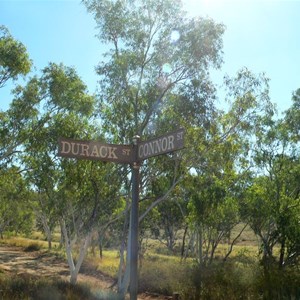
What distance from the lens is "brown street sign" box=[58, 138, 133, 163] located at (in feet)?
18.8

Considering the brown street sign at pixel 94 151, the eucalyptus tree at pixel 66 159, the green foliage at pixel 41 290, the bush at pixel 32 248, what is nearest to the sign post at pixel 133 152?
the brown street sign at pixel 94 151

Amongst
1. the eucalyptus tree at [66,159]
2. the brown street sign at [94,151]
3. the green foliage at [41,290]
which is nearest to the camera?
the brown street sign at [94,151]

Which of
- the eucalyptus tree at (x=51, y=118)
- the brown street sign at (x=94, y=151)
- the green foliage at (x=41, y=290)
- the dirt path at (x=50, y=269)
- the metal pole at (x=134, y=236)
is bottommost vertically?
the dirt path at (x=50, y=269)

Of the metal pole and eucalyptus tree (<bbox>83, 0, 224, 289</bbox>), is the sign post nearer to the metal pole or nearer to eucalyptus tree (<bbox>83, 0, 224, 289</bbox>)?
the metal pole

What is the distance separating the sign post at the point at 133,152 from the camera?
5492mm

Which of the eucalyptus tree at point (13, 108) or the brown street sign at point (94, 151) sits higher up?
the eucalyptus tree at point (13, 108)

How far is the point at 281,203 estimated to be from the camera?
18.1 m

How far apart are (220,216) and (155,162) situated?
7283mm

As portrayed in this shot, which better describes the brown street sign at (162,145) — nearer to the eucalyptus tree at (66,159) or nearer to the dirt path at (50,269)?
the eucalyptus tree at (66,159)

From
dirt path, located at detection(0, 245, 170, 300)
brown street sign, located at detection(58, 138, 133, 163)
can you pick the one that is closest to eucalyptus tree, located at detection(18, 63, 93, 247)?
dirt path, located at detection(0, 245, 170, 300)

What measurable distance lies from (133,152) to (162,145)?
0.54 meters

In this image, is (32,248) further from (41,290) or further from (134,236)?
(134,236)

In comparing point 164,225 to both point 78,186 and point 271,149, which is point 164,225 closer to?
point 271,149

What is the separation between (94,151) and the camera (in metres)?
5.85
